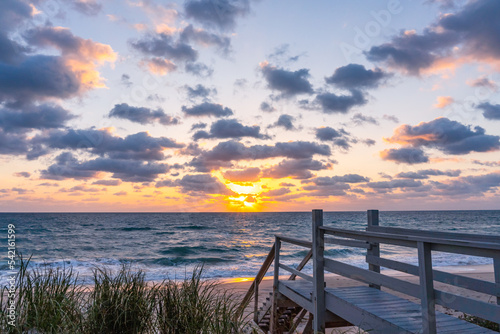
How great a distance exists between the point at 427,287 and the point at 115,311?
347 cm

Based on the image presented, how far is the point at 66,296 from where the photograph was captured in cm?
485

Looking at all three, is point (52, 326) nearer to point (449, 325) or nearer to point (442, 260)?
point (449, 325)

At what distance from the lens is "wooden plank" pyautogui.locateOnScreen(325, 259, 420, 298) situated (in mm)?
4195

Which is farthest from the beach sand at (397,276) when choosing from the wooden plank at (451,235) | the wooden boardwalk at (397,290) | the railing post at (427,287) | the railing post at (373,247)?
the railing post at (427,287)

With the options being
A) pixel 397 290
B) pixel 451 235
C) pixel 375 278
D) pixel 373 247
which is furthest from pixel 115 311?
pixel 451 235

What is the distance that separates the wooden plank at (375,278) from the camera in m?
4.20

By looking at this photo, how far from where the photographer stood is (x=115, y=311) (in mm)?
4574

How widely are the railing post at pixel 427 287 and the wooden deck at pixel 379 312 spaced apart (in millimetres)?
231

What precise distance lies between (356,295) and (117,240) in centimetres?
4286

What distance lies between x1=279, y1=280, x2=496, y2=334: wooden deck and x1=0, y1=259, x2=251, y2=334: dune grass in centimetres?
152

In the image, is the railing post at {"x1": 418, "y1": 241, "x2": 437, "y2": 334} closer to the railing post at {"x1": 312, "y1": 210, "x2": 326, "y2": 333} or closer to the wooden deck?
the wooden deck

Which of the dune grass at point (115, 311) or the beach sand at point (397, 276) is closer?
the dune grass at point (115, 311)

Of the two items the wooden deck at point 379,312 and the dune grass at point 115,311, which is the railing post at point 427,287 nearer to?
the wooden deck at point 379,312

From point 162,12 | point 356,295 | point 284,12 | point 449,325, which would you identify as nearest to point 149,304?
point 356,295
